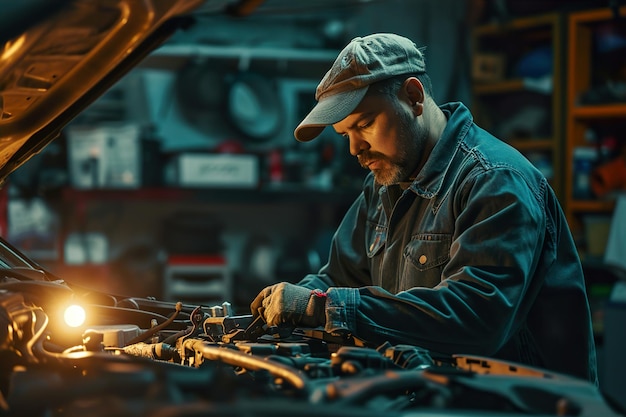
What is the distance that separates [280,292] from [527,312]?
0.49 metres

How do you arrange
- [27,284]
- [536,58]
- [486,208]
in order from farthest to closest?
[536,58], [486,208], [27,284]

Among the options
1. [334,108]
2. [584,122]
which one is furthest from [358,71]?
[584,122]

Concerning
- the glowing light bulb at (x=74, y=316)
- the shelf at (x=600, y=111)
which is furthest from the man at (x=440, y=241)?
the shelf at (x=600, y=111)

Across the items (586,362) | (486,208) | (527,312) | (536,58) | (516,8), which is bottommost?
(586,362)

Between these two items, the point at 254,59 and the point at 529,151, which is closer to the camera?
the point at 529,151

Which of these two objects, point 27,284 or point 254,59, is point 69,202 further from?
point 27,284

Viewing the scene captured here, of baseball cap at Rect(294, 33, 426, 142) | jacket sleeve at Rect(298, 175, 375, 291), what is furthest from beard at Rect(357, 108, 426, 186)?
jacket sleeve at Rect(298, 175, 375, 291)

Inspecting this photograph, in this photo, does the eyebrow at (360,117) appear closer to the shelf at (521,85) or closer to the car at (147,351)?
the car at (147,351)

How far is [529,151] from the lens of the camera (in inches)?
192

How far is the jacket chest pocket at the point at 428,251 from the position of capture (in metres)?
1.70

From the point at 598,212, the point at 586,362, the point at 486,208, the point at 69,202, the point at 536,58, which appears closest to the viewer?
the point at 486,208

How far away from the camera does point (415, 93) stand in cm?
178

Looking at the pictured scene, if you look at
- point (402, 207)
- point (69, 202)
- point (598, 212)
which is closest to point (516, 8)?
point (598, 212)

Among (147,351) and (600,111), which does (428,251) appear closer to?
(147,351)
